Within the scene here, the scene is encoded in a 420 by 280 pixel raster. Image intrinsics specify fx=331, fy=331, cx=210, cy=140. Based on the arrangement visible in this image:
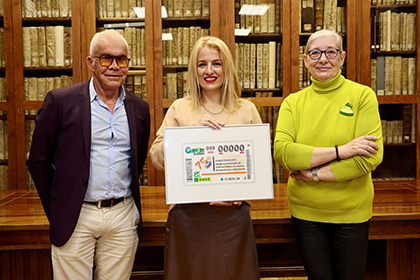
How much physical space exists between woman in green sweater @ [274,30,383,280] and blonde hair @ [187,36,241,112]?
0.30 m

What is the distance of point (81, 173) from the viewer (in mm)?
1421

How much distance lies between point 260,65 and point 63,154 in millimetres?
2139

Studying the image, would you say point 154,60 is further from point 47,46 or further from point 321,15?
point 321,15

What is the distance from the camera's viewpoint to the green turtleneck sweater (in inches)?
56.4

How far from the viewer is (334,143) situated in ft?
4.78

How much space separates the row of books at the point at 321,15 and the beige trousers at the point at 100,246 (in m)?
2.39

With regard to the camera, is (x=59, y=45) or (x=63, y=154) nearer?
(x=63, y=154)

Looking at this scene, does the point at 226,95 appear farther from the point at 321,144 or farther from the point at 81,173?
the point at 81,173

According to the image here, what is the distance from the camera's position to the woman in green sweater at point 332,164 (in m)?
1.43

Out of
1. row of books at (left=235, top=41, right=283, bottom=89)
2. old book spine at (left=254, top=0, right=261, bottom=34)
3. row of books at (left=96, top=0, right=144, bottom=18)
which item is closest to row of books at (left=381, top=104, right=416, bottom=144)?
row of books at (left=235, top=41, right=283, bottom=89)

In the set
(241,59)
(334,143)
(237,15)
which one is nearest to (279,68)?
(241,59)

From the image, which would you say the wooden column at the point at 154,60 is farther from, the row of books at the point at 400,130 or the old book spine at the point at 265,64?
the row of books at the point at 400,130

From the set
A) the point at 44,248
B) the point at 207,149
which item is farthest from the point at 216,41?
the point at 44,248

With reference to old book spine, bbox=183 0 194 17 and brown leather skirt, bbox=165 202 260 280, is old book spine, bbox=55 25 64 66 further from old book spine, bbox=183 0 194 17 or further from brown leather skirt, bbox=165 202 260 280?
brown leather skirt, bbox=165 202 260 280
